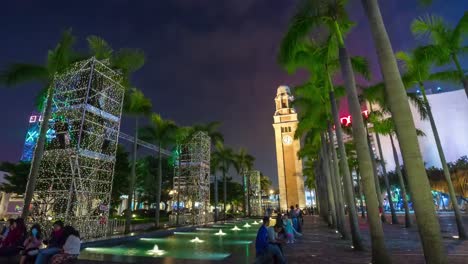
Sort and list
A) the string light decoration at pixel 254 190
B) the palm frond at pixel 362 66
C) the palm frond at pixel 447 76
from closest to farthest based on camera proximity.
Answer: the palm frond at pixel 362 66, the palm frond at pixel 447 76, the string light decoration at pixel 254 190

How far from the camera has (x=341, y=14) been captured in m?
11.2

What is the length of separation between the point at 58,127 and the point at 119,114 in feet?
11.7

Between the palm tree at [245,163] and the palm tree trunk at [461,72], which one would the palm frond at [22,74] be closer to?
the palm tree trunk at [461,72]

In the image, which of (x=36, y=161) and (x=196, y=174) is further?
(x=196, y=174)

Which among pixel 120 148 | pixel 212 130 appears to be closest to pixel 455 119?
pixel 212 130

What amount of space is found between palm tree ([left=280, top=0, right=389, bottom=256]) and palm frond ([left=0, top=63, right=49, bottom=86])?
13.0 meters

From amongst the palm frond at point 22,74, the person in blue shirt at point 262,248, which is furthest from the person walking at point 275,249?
the palm frond at point 22,74

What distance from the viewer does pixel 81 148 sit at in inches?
610

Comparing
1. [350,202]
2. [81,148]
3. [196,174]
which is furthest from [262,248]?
[196,174]

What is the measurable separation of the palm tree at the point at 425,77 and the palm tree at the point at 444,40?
0.46 metres

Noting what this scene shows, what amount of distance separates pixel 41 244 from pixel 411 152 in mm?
9937

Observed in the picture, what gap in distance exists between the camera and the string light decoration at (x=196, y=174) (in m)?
30.2

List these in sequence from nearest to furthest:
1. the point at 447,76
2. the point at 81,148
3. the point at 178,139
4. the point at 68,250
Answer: the point at 68,250
the point at 447,76
the point at 81,148
the point at 178,139

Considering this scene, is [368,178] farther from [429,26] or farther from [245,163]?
[245,163]
